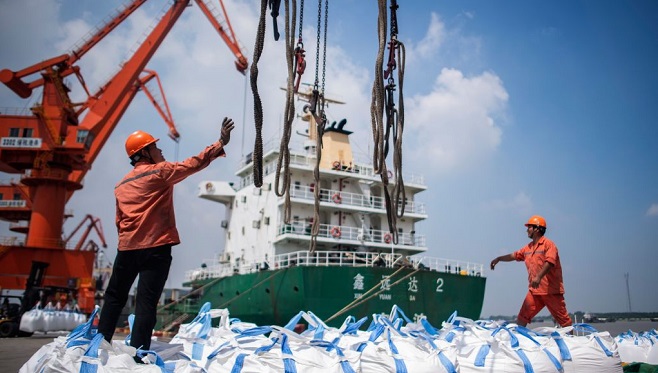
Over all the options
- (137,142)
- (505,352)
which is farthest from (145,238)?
(505,352)

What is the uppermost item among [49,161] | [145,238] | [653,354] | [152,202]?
[49,161]

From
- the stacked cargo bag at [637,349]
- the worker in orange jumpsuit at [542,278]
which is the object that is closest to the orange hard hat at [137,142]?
the worker in orange jumpsuit at [542,278]

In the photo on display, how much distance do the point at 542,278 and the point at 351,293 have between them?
322 inches

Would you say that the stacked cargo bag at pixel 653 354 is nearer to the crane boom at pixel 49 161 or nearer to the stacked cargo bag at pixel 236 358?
the stacked cargo bag at pixel 236 358

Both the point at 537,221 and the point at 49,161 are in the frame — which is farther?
the point at 49,161

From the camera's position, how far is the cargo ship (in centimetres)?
1250

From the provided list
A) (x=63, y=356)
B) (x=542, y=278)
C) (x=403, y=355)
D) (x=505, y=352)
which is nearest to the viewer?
(x=63, y=356)

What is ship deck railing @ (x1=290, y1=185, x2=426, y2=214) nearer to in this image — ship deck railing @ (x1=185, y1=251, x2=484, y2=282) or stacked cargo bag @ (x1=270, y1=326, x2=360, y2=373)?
ship deck railing @ (x1=185, y1=251, x2=484, y2=282)

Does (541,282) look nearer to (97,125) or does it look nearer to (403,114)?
(403,114)

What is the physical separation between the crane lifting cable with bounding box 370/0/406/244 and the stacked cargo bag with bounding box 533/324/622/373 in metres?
1.34

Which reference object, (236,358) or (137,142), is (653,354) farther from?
(137,142)

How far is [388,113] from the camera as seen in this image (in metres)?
4.24

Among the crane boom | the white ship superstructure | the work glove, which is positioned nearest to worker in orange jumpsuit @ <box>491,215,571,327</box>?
the work glove

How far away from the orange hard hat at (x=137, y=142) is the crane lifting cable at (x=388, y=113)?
1.64m
